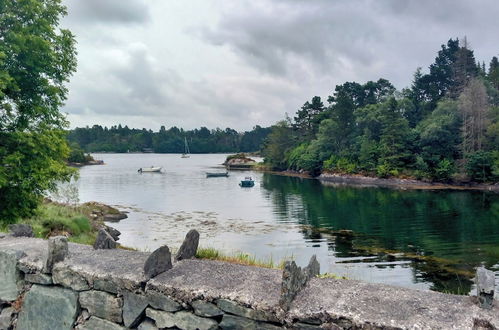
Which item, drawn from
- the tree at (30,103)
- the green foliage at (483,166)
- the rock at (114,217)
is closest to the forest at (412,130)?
the green foliage at (483,166)

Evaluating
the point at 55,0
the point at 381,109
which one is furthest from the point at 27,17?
the point at 381,109

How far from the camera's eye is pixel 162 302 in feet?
14.1

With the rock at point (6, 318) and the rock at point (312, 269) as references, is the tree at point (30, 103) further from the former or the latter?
the rock at point (312, 269)

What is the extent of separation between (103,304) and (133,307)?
43 centimetres

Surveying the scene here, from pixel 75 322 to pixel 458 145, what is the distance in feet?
240

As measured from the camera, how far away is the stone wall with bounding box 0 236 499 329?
3.55 m

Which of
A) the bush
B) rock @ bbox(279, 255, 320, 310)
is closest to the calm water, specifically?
rock @ bbox(279, 255, 320, 310)

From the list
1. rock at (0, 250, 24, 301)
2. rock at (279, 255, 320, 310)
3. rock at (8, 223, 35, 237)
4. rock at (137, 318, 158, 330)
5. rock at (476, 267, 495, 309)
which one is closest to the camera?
rock at (476, 267, 495, 309)

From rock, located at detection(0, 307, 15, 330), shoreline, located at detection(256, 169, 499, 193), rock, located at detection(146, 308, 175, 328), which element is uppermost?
rock, located at detection(146, 308, 175, 328)

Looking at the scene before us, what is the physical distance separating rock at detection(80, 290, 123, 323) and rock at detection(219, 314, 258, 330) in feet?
4.24

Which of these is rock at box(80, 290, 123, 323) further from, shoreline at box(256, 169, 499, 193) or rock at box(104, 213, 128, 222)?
shoreline at box(256, 169, 499, 193)

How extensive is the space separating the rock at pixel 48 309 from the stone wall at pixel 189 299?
1 cm

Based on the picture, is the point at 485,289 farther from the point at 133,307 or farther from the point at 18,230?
the point at 18,230

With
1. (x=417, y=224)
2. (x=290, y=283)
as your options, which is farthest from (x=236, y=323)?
(x=417, y=224)
